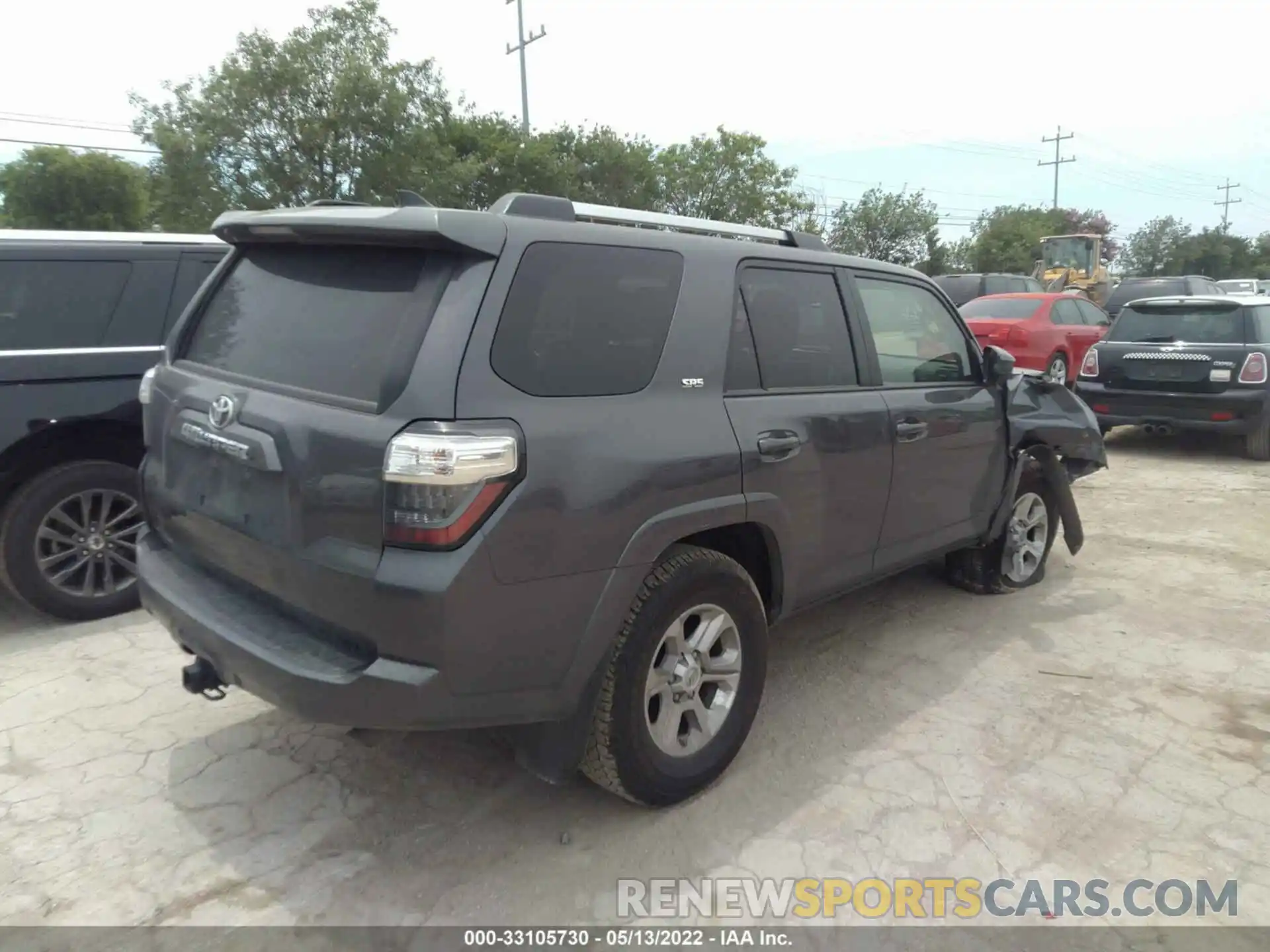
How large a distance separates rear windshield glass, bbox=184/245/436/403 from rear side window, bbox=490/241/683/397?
0.27 meters

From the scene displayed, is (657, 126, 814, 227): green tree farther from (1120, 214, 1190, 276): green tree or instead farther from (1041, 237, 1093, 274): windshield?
(1120, 214, 1190, 276): green tree

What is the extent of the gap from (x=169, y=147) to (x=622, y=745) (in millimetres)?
22803

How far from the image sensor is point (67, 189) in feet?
97.7

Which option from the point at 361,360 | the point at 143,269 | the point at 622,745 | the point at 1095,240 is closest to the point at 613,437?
the point at 361,360

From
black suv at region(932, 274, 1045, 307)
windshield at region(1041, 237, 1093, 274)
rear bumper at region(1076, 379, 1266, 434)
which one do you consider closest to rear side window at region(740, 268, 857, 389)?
rear bumper at region(1076, 379, 1266, 434)

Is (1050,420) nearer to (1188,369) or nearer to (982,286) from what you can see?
(1188,369)

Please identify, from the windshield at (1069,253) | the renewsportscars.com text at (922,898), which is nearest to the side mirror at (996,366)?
the renewsportscars.com text at (922,898)

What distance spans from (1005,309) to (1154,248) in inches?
2571

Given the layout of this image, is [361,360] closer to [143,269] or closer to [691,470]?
[691,470]

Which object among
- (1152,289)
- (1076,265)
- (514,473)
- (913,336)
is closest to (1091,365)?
(913,336)

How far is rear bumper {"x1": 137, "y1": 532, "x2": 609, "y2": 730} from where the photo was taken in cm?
226

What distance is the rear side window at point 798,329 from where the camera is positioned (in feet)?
10.6

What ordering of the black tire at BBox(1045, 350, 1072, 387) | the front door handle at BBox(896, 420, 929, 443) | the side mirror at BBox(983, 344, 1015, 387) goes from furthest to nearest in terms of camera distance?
the black tire at BBox(1045, 350, 1072, 387), the side mirror at BBox(983, 344, 1015, 387), the front door handle at BBox(896, 420, 929, 443)

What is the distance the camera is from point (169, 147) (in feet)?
68.2
